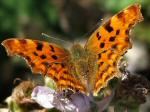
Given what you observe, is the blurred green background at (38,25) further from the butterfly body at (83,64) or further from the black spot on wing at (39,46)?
the black spot on wing at (39,46)

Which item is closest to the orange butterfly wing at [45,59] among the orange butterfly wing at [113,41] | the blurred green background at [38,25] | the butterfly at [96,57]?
the butterfly at [96,57]

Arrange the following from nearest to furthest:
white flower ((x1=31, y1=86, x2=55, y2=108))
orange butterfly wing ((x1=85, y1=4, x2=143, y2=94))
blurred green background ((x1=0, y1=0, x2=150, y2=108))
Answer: orange butterfly wing ((x1=85, y1=4, x2=143, y2=94)) → white flower ((x1=31, y1=86, x2=55, y2=108)) → blurred green background ((x1=0, y1=0, x2=150, y2=108))

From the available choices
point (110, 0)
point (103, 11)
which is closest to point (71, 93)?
point (110, 0)

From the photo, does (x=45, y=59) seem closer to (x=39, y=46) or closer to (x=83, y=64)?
(x=39, y=46)

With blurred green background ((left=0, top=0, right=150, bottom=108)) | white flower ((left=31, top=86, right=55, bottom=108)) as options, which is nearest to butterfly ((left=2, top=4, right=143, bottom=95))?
white flower ((left=31, top=86, right=55, bottom=108))

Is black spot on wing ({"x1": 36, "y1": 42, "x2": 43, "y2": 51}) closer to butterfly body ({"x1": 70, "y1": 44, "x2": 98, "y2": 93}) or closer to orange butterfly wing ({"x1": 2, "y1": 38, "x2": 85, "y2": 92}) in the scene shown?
orange butterfly wing ({"x1": 2, "y1": 38, "x2": 85, "y2": 92})

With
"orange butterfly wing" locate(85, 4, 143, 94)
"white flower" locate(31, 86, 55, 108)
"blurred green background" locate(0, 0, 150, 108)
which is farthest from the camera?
"blurred green background" locate(0, 0, 150, 108)

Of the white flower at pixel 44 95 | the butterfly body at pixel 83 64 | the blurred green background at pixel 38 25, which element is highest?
the blurred green background at pixel 38 25

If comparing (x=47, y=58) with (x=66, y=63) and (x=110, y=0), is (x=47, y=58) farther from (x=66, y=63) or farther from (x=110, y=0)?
(x=110, y=0)
